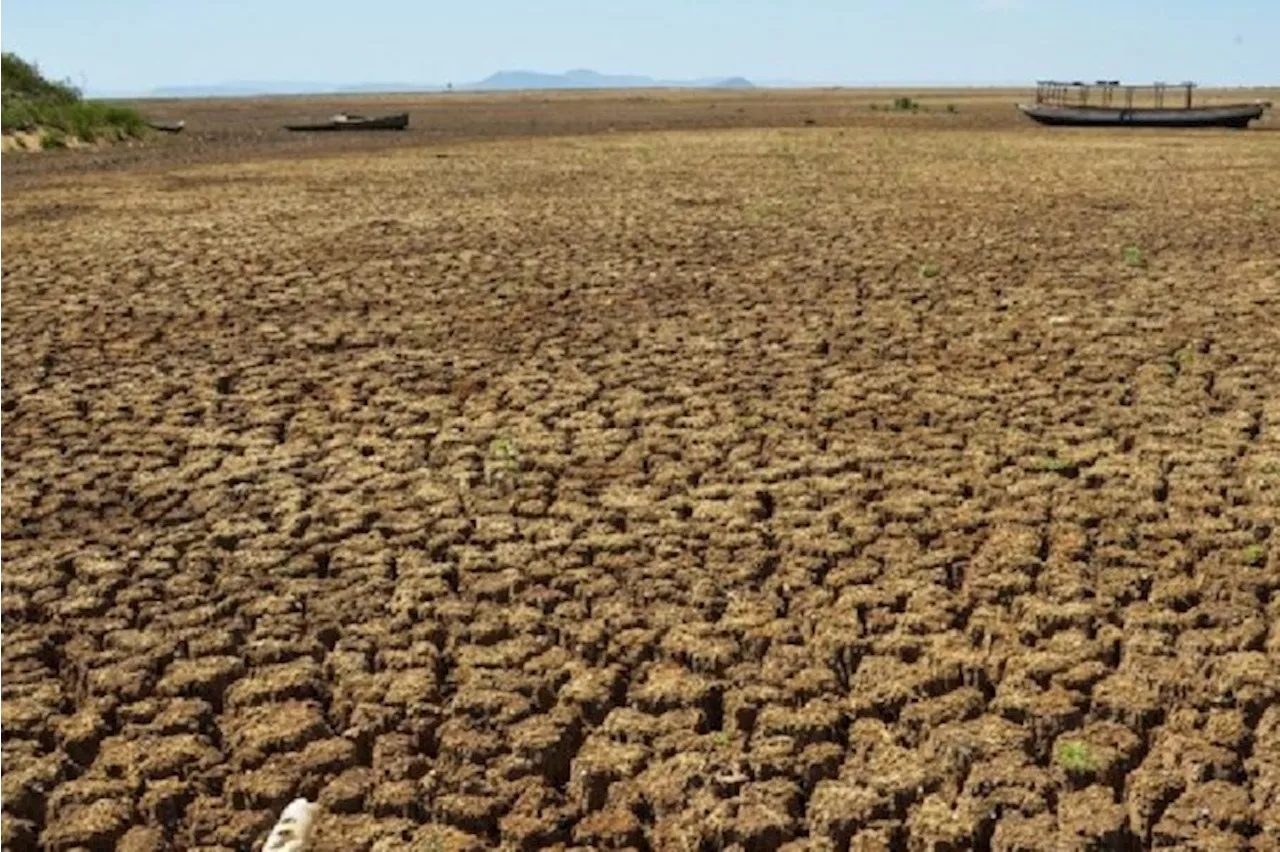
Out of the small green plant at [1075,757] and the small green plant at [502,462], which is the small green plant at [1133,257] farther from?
the small green plant at [1075,757]

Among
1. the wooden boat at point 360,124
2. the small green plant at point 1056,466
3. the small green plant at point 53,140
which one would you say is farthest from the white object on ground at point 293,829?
the wooden boat at point 360,124

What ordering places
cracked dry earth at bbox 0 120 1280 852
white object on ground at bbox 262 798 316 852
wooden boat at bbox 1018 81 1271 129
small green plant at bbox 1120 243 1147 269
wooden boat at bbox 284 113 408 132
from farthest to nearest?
wooden boat at bbox 284 113 408 132 < wooden boat at bbox 1018 81 1271 129 < small green plant at bbox 1120 243 1147 269 < cracked dry earth at bbox 0 120 1280 852 < white object on ground at bbox 262 798 316 852

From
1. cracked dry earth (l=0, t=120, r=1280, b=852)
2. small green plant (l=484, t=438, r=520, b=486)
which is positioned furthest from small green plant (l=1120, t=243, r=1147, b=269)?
small green plant (l=484, t=438, r=520, b=486)

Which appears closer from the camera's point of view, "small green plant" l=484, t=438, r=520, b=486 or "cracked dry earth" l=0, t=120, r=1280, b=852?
"cracked dry earth" l=0, t=120, r=1280, b=852

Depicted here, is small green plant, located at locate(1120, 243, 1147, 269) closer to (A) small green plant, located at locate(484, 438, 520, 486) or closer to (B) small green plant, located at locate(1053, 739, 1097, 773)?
(A) small green plant, located at locate(484, 438, 520, 486)

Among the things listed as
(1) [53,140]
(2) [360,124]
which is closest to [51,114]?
(1) [53,140]

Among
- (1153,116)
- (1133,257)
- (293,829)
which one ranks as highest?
(1153,116)

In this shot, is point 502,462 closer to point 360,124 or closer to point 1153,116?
point 360,124
